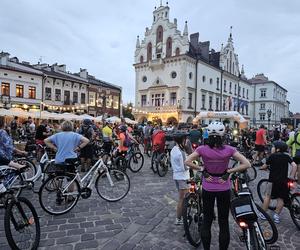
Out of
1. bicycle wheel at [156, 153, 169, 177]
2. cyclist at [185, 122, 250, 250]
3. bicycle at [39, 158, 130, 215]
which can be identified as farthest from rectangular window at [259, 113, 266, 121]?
cyclist at [185, 122, 250, 250]

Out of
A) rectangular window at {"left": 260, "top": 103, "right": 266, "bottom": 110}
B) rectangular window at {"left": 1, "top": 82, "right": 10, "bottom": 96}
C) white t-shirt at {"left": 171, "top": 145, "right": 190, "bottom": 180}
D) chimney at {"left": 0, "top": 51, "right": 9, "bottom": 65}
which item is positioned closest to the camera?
white t-shirt at {"left": 171, "top": 145, "right": 190, "bottom": 180}

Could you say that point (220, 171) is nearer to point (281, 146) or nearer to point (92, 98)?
point (281, 146)

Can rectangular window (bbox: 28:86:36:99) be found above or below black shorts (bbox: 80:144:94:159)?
above

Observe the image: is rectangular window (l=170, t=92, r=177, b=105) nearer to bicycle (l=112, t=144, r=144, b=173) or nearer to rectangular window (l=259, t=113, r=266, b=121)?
bicycle (l=112, t=144, r=144, b=173)

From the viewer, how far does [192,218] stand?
4.41 metres

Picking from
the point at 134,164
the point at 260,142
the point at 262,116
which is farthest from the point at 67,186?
the point at 262,116

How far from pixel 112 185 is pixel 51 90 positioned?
3195cm

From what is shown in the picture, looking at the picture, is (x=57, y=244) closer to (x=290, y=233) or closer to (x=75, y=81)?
(x=290, y=233)

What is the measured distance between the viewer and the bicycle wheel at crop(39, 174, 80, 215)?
5547 mm

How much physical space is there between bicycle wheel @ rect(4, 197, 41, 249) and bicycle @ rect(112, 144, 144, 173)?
218 inches

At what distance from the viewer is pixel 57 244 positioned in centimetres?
414

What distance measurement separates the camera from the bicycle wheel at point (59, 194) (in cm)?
555

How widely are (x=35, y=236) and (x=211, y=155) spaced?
9.74ft

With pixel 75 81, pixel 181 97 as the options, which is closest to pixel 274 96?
pixel 181 97
